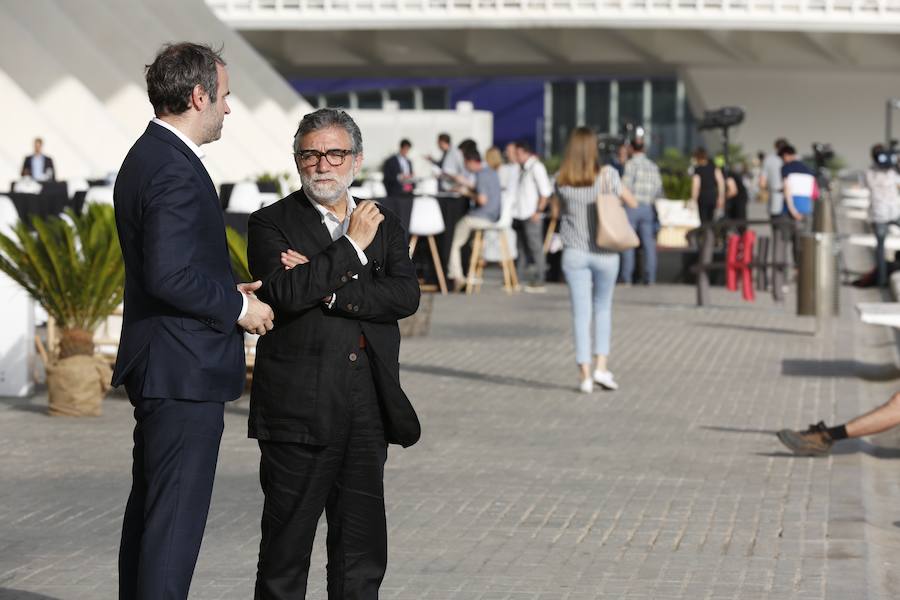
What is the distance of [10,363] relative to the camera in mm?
11602

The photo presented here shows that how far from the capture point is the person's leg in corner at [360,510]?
16.1 ft

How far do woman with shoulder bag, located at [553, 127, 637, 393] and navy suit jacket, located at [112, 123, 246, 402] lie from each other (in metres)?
7.47

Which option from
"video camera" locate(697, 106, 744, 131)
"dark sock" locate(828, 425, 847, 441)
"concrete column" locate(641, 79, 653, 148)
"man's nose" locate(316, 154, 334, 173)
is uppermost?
"concrete column" locate(641, 79, 653, 148)

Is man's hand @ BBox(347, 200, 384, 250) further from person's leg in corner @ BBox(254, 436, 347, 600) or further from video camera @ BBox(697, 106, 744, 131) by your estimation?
video camera @ BBox(697, 106, 744, 131)

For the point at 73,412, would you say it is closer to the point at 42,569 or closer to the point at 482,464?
the point at 482,464

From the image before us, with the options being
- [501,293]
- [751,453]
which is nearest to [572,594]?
[751,453]

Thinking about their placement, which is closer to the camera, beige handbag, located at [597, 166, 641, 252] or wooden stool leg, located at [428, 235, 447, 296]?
beige handbag, located at [597, 166, 641, 252]

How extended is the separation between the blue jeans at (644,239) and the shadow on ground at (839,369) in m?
7.72

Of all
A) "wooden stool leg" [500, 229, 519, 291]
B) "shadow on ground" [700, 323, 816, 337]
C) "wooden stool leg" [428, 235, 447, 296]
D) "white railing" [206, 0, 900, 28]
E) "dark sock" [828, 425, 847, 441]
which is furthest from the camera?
"white railing" [206, 0, 900, 28]

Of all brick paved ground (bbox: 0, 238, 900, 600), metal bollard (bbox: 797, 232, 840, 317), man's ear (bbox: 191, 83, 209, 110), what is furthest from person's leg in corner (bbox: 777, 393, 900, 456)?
metal bollard (bbox: 797, 232, 840, 317)

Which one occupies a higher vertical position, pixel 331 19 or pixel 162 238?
pixel 331 19

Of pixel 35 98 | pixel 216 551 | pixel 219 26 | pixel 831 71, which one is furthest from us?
pixel 831 71

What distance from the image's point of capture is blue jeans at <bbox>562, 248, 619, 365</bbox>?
39.4 feet

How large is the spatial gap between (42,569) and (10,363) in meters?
5.23
